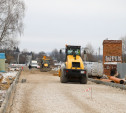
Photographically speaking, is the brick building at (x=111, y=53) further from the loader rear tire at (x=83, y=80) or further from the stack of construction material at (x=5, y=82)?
the loader rear tire at (x=83, y=80)

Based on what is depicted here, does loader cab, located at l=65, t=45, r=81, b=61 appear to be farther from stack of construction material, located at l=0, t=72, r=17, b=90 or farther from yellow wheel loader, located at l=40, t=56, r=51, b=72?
yellow wheel loader, located at l=40, t=56, r=51, b=72

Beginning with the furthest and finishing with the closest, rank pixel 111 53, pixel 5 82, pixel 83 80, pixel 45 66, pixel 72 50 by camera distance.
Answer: pixel 45 66, pixel 111 53, pixel 72 50, pixel 83 80, pixel 5 82

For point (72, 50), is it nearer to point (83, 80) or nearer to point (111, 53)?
point (83, 80)

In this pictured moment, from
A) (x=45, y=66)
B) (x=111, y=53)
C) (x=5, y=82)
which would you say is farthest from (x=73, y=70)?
(x=45, y=66)

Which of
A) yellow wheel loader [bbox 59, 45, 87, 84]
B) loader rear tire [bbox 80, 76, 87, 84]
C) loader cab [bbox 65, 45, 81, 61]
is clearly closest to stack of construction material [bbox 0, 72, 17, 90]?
yellow wheel loader [bbox 59, 45, 87, 84]

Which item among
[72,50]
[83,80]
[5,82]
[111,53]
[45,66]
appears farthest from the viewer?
[45,66]

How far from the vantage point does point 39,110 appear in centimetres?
980

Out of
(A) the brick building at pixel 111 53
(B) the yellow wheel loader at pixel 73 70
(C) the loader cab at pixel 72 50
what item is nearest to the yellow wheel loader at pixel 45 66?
(A) the brick building at pixel 111 53

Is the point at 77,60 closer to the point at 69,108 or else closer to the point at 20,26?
the point at 69,108

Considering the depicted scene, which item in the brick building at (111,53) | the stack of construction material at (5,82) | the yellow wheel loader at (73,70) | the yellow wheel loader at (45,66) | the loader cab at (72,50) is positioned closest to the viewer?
the stack of construction material at (5,82)

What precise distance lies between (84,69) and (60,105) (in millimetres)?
11723

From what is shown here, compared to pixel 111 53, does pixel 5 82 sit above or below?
below

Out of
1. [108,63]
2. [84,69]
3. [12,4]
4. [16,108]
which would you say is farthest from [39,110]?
[108,63]

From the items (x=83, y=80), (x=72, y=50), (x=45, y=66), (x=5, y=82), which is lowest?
(x=5, y=82)
